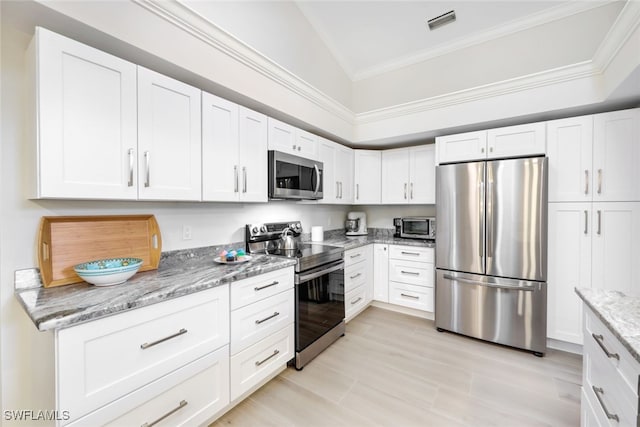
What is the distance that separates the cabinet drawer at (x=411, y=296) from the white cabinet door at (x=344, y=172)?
50.9 inches

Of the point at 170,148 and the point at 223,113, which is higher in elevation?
the point at 223,113

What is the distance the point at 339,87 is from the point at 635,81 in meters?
2.71

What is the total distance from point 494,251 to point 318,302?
1.80 meters

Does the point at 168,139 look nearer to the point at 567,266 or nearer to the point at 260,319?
the point at 260,319

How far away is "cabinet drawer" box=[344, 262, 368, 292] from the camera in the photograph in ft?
9.64

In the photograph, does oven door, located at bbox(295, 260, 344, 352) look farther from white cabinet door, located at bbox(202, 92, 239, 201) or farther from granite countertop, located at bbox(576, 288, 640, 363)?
granite countertop, located at bbox(576, 288, 640, 363)

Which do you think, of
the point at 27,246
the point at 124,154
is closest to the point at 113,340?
the point at 27,246

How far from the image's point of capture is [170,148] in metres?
1.66

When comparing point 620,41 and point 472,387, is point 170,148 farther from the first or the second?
point 620,41

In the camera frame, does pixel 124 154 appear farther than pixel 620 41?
No

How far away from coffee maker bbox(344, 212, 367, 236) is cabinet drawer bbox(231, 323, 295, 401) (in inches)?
82.7

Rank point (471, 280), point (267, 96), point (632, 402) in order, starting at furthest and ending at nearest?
point (471, 280) → point (267, 96) → point (632, 402)

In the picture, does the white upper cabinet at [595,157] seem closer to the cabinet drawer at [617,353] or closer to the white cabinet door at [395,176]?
the white cabinet door at [395,176]

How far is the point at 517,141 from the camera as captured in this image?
257 centimetres
